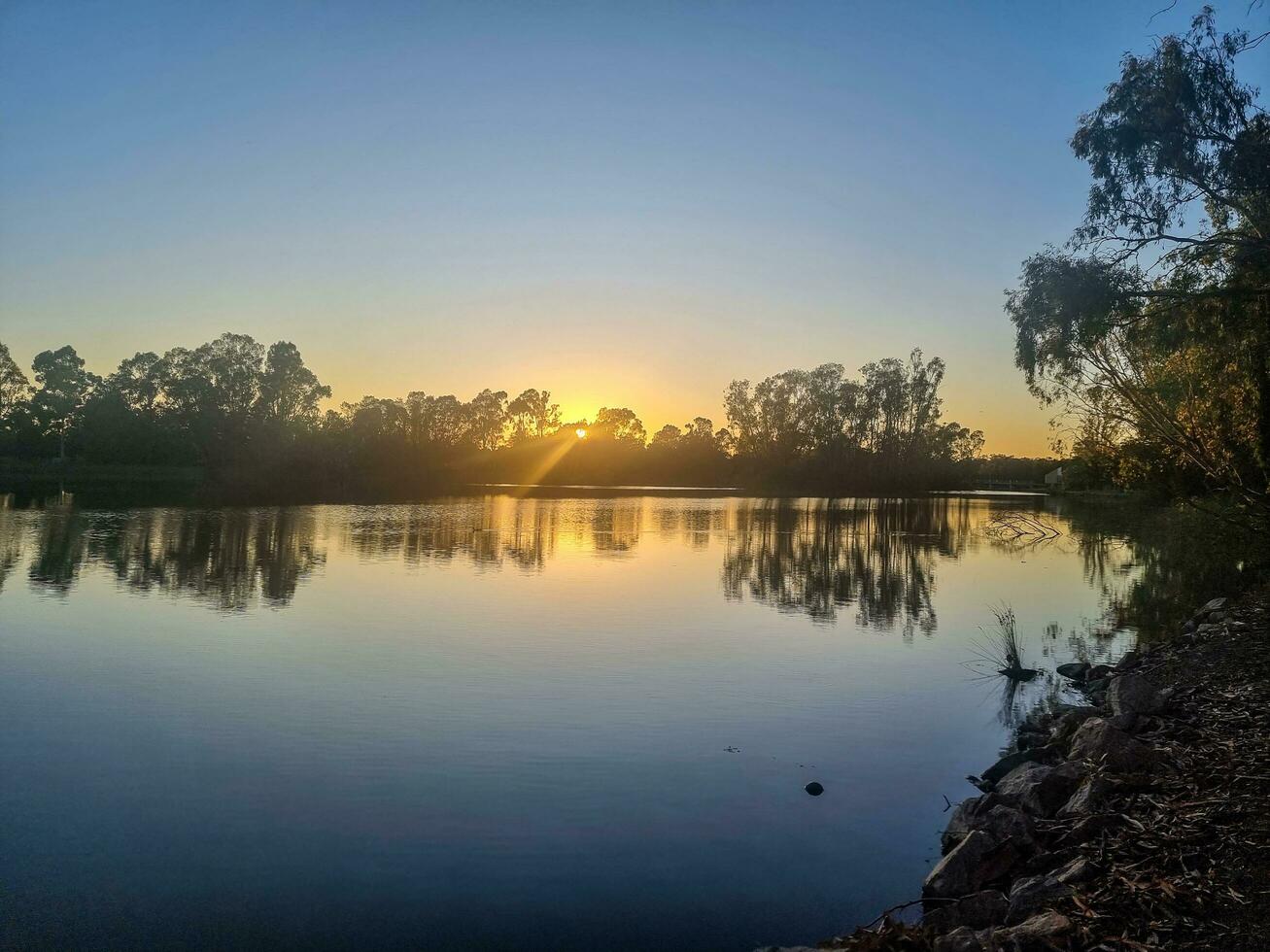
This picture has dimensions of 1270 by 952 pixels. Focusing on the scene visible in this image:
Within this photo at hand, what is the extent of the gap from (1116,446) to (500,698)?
20521 millimetres

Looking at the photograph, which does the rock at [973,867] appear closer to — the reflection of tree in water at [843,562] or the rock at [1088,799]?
the rock at [1088,799]

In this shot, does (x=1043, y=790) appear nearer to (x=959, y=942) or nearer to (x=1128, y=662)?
(x=959, y=942)

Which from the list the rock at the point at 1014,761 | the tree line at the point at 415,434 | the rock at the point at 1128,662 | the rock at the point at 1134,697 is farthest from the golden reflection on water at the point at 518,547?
the tree line at the point at 415,434

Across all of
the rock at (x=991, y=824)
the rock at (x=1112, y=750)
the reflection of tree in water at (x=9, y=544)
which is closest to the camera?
the rock at (x=991, y=824)

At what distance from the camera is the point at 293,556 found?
25.6 m

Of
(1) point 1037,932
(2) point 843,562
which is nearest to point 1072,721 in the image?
(1) point 1037,932

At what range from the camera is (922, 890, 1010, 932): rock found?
18.4 ft

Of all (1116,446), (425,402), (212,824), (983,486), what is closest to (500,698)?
(212,824)

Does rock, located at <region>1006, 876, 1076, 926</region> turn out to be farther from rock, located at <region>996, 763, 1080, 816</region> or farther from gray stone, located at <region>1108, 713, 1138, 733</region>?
gray stone, located at <region>1108, 713, 1138, 733</region>

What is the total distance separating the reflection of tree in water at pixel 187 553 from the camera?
1941 centimetres

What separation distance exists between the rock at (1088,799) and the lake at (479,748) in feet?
4.03

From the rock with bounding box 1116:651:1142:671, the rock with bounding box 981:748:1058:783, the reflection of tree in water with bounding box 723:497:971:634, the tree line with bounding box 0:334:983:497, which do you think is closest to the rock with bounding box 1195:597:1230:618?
the rock with bounding box 1116:651:1142:671

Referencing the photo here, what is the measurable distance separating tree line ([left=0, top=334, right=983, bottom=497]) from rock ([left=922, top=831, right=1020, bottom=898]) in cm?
7696

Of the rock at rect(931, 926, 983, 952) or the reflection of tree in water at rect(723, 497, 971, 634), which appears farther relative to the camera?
the reflection of tree in water at rect(723, 497, 971, 634)
